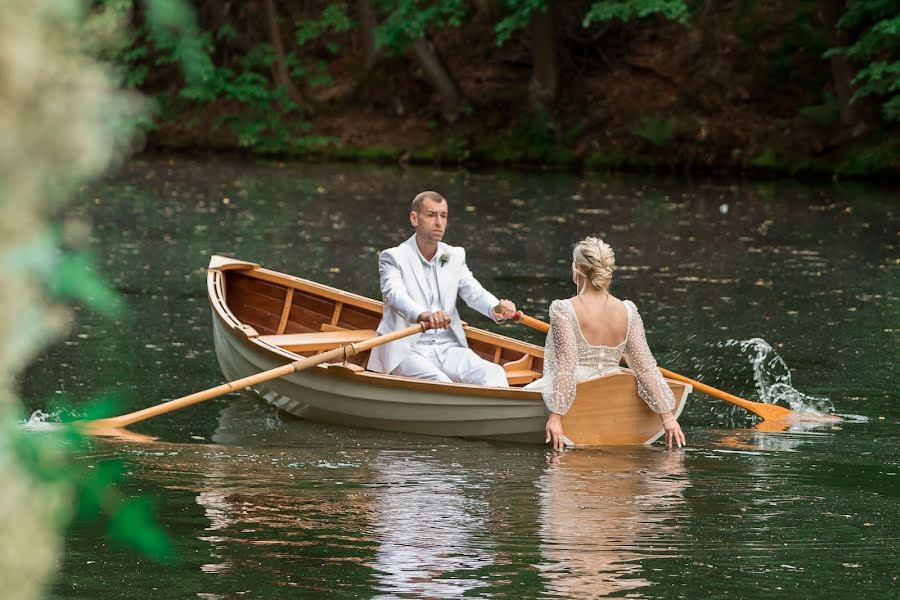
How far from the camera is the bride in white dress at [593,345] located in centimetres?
693

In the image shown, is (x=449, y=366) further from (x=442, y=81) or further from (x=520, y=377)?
(x=442, y=81)

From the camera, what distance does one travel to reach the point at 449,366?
7.93 m

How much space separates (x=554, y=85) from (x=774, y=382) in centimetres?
2027

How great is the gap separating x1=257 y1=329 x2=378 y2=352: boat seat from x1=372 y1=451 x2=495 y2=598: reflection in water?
163cm

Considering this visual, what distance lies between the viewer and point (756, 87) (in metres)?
27.9

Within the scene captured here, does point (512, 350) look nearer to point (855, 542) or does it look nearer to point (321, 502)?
point (321, 502)

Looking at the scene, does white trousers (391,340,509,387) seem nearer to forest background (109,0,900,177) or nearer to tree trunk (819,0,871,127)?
forest background (109,0,900,177)

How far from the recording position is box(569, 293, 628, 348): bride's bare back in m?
6.98

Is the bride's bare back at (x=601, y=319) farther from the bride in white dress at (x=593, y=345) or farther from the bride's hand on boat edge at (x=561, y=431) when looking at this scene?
the bride's hand on boat edge at (x=561, y=431)

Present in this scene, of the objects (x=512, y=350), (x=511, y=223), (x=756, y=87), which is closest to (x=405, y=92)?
(x=756, y=87)

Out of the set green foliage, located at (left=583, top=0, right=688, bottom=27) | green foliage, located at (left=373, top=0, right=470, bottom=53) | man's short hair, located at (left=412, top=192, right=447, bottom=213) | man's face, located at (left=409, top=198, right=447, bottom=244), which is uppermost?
green foliage, located at (left=373, top=0, right=470, bottom=53)

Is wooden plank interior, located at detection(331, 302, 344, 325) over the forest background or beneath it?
beneath

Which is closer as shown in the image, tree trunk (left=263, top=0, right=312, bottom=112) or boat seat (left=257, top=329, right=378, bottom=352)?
boat seat (left=257, top=329, right=378, bottom=352)

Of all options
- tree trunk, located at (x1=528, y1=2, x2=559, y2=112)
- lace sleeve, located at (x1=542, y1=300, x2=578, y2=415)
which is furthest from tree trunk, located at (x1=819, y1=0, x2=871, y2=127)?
lace sleeve, located at (x1=542, y1=300, x2=578, y2=415)
